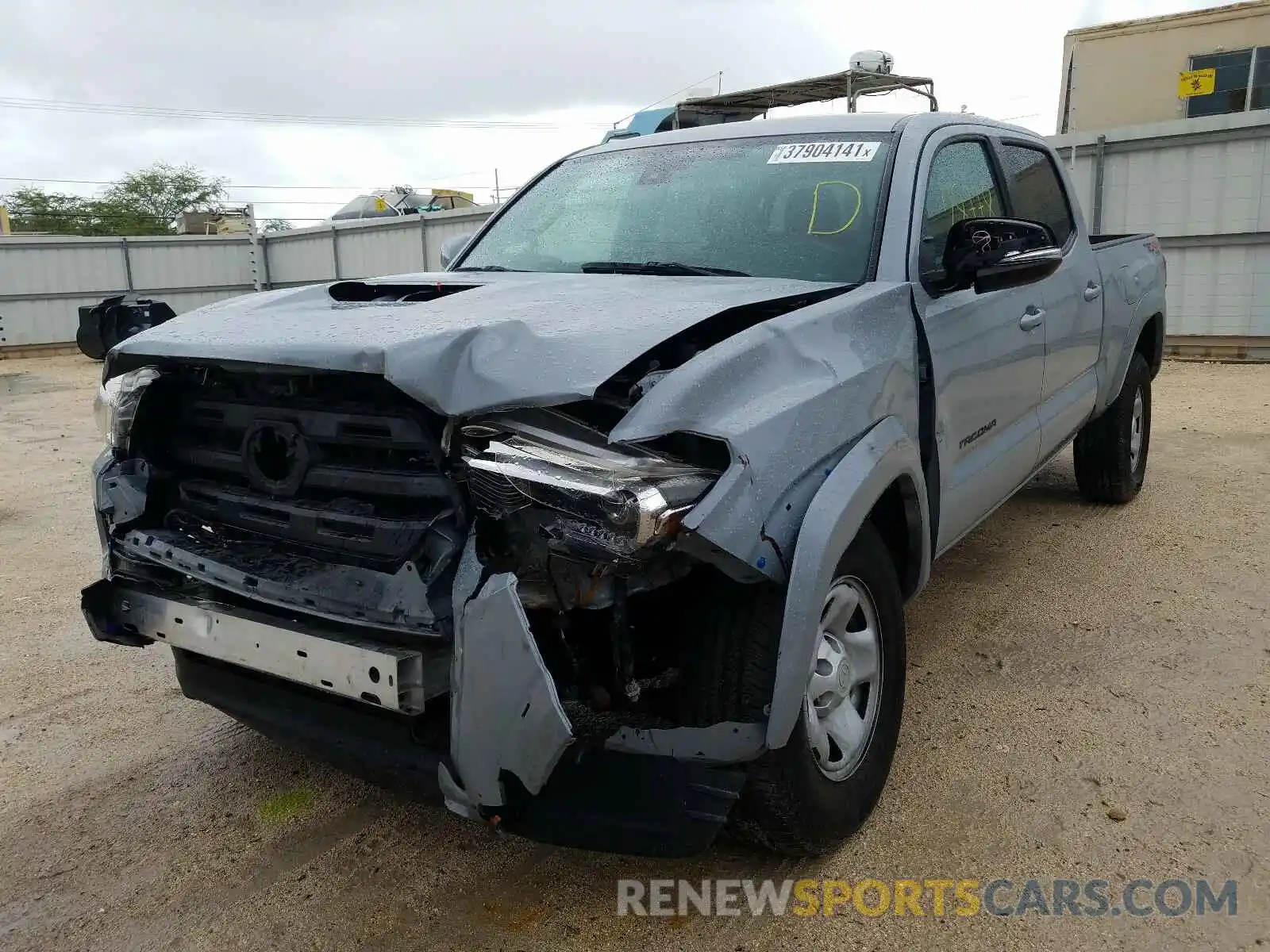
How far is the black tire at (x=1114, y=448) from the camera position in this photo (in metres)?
5.09

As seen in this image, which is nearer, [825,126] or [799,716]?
[799,716]

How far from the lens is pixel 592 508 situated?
1.85 metres

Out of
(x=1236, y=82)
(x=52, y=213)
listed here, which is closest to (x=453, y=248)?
(x=1236, y=82)

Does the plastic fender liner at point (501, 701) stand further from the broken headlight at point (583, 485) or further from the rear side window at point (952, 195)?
the rear side window at point (952, 195)

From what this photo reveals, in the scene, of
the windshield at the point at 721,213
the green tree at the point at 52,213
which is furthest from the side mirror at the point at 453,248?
the green tree at the point at 52,213

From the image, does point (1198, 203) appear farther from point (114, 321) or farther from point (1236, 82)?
point (114, 321)

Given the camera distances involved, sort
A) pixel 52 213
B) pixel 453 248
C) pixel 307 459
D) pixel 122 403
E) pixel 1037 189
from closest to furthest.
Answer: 1. pixel 307 459
2. pixel 122 403
3. pixel 453 248
4. pixel 1037 189
5. pixel 52 213

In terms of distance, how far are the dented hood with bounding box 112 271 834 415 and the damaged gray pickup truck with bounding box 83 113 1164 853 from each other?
1 cm

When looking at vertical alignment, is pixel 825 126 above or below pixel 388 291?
above

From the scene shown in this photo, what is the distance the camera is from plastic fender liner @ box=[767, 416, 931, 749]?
6.60 feet

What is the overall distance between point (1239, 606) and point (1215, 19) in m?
16.3

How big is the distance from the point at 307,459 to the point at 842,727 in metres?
1.40

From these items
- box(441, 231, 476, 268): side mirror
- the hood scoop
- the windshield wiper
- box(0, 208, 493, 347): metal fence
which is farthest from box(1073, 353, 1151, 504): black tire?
box(0, 208, 493, 347): metal fence

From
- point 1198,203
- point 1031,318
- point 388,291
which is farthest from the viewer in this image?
point 1198,203
